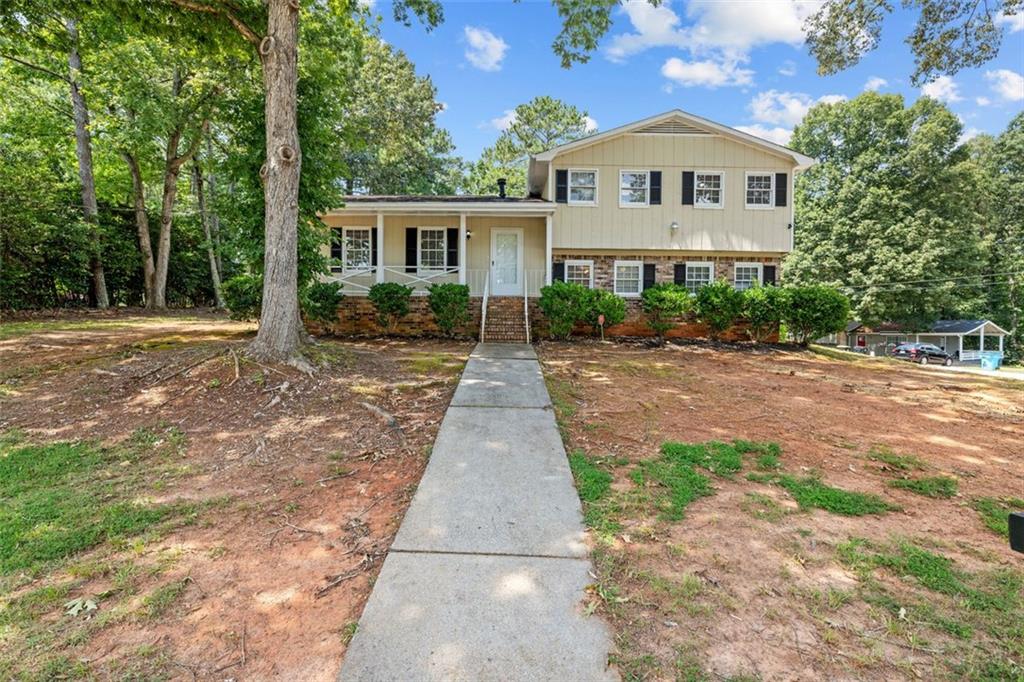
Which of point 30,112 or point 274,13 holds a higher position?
point 30,112

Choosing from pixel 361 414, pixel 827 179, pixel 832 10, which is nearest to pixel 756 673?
pixel 361 414

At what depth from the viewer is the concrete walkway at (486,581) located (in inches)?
75.9

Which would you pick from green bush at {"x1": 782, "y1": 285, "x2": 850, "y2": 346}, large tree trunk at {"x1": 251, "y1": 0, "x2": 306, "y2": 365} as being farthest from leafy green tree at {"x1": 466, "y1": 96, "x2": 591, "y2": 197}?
large tree trunk at {"x1": 251, "y1": 0, "x2": 306, "y2": 365}

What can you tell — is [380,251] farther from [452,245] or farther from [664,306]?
[664,306]

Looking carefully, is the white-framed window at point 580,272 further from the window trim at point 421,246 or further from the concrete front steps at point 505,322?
the window trim at point 421,246

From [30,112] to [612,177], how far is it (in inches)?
728

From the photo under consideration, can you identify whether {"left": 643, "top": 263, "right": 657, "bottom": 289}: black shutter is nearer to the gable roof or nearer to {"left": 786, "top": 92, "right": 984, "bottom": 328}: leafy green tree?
the gable roof

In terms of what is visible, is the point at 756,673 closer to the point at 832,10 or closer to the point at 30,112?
the point at 832,10

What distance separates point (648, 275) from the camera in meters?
14.5

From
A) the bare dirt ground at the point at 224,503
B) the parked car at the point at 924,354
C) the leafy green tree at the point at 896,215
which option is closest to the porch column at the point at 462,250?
the bare dirt ground at the point at 224,503

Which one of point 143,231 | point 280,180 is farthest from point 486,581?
point 143,231

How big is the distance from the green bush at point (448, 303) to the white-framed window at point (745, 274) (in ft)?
27.8

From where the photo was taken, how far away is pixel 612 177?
14.1 metres

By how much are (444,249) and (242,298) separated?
576 centimetres
